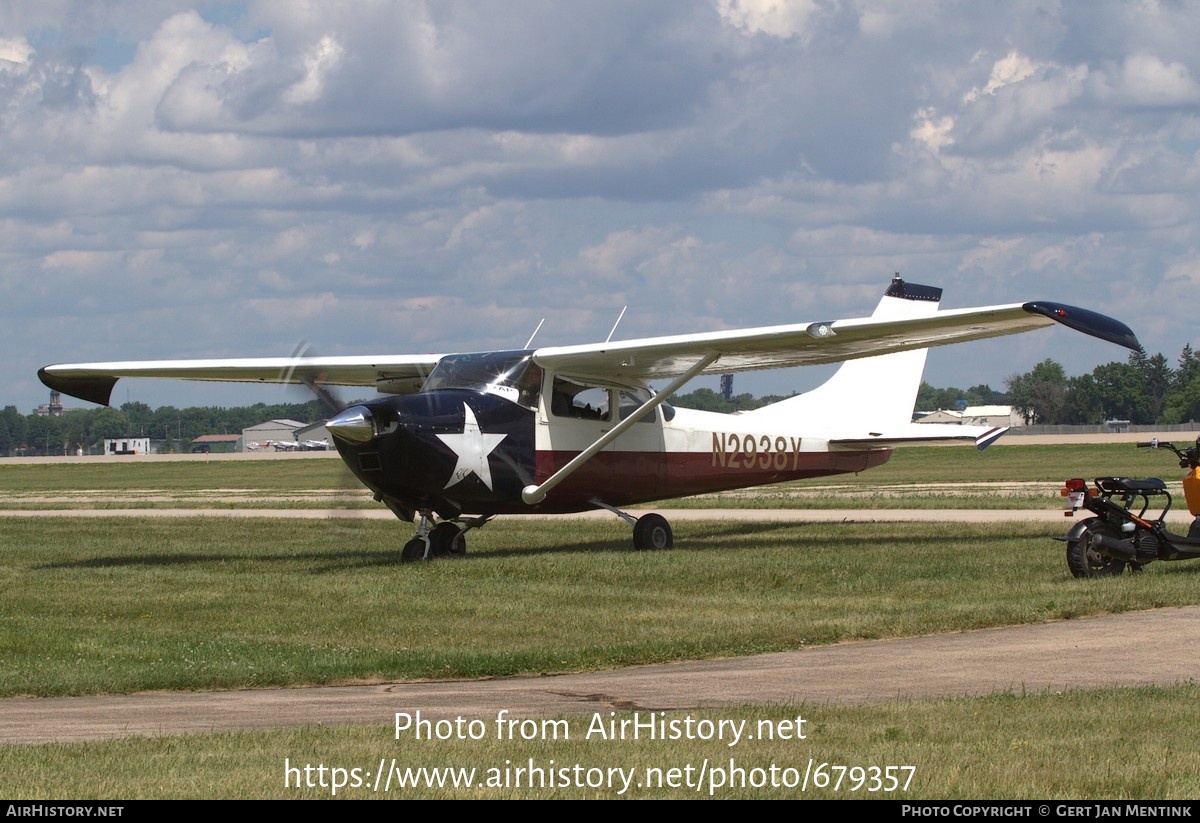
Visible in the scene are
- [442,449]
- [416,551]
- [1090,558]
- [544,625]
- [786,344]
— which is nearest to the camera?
[544,625]

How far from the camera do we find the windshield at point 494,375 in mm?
20219

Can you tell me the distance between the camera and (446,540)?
816 inches

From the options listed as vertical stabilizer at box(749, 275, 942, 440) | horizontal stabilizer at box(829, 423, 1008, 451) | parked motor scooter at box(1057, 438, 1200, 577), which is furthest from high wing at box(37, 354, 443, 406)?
parked motor scooter at box(1057, 438, 1200, 577)

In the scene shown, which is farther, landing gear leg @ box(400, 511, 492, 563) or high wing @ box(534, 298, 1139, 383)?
landing gear leg @ box(400, 511, 492, 563)

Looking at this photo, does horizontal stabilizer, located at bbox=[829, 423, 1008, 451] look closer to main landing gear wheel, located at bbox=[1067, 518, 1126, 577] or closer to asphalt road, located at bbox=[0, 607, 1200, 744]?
main landing gear wheel, located at bbox=[1067, 518, 1126, 577]

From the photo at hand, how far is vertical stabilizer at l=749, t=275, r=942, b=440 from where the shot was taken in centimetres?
2442

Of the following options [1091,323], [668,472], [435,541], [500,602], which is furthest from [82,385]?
[1091,323]

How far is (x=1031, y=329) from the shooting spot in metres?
18.1

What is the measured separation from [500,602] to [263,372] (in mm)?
10159

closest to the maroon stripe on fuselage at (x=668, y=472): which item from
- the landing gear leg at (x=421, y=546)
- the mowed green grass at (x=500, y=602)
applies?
the mowed green grass at (x=500, y=602)

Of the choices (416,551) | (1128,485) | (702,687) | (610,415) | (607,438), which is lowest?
(702,687)

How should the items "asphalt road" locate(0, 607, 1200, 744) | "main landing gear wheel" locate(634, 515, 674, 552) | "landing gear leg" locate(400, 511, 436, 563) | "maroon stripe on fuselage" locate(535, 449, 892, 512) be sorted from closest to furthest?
"asphalt road" locate(0, 607, 1200, 744)
"landing gear leg" locate(400, 511, 436, 563)
"maroon stripe on fuselage" locate(535, 449, 892, 512)
"main landing gear wheel" locate(634, 515, 674, 552)

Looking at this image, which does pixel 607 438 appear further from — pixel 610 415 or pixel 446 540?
pixel 446 540
